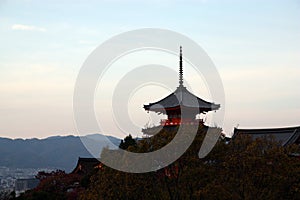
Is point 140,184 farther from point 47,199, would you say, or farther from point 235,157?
point 47,199

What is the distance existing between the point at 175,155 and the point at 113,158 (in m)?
3.08

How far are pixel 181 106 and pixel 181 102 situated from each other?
380mm

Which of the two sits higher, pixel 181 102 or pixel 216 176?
pixel 181 102

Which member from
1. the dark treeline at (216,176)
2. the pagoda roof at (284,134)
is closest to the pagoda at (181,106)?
the pagoda roof at (284,134)

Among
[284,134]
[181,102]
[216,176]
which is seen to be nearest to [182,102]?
[181,102]

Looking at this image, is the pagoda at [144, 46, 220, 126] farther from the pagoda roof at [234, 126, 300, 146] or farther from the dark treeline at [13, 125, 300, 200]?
the dark treeline at [13, 125, 300, 200]

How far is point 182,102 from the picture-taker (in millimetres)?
36312

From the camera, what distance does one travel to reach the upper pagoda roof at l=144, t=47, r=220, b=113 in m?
36.8

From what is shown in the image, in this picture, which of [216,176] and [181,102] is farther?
[181,102]

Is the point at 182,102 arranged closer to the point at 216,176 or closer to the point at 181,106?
the point at 181,106

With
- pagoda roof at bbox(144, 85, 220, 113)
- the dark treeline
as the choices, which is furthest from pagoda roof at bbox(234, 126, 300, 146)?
the dark treeline

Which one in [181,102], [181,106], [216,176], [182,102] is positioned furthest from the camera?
[182,102]

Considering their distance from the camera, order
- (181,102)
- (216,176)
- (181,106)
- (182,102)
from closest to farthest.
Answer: (216,176)
(181,106)
(181,102)
(182,102)

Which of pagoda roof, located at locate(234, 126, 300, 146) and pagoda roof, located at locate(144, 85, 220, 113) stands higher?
pagoda roof, located at locate(144, 85, 220, 113)
